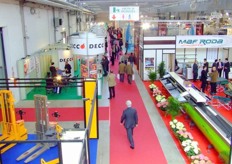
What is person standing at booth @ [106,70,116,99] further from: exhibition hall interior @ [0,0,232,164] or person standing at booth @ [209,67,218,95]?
person standing at booth @ [209,67,218,95]

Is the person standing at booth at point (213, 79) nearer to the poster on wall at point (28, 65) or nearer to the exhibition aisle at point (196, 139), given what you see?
the exhibition aisle at point (196, 139)

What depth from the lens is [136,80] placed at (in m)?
16.8

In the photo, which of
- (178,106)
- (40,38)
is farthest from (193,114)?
(40,38)

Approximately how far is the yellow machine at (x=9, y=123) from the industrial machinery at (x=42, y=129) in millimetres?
640

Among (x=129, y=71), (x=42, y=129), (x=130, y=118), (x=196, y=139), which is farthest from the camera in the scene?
(x=129, y=71)

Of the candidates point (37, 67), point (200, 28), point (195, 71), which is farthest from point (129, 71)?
point (200, 28)

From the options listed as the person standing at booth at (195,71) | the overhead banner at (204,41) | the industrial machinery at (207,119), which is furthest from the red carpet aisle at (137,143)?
the overhead banner at (204,41)

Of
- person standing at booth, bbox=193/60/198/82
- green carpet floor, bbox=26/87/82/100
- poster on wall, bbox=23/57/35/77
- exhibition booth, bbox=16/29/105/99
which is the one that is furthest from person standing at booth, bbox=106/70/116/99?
person standing at booth, bbox=193/60/198/82

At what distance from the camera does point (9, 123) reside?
8547 millimetres

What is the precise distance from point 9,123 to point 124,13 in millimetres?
9037

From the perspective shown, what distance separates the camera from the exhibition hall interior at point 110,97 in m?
7.79

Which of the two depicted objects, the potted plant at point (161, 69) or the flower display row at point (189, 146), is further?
the potted plant at point (161, 69)

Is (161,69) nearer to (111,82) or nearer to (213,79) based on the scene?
(213,79)

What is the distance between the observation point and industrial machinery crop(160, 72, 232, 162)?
25.3ft
